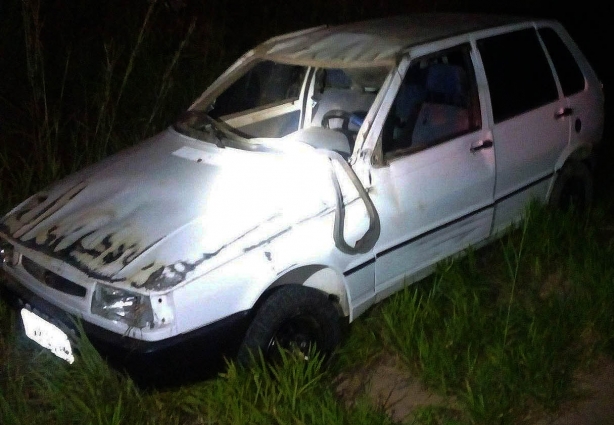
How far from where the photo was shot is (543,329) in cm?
357

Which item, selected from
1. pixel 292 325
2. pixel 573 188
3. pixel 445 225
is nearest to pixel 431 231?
pixel 445 225

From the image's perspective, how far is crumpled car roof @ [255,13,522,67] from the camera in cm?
375

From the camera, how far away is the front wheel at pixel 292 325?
3.08m

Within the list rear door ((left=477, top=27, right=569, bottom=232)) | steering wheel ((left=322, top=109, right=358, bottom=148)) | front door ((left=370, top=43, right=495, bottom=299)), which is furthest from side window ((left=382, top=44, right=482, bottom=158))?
steering wheel ((left=322, top=109, right=358, bottom=148))

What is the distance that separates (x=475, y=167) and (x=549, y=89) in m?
0.92

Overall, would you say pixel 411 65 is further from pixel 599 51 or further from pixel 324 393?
pixel 599 51

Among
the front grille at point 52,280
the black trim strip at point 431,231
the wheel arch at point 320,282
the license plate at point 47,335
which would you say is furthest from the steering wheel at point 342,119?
the license plate at point 47,335

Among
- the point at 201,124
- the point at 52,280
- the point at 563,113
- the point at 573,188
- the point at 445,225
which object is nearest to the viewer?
the point at 52,280

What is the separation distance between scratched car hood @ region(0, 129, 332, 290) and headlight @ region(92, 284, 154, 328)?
6 cm

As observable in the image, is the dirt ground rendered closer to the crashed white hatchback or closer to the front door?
the crashed white hatchback

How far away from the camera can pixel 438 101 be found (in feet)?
13.1

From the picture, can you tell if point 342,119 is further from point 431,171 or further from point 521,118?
point 521,118

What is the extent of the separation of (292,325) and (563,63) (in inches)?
100

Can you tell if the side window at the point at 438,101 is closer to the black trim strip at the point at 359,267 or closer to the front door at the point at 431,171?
the front door at the point at 431,171
